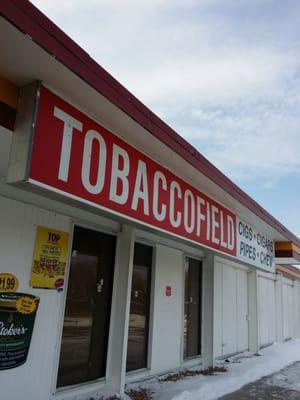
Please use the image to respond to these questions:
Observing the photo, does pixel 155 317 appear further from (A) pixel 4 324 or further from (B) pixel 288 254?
(B) pixel 288 254

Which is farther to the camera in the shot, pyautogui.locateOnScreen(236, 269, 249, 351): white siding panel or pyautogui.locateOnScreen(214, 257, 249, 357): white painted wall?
pyautogui.locateOnScreen(236, 269, 249, 351): white siding panel

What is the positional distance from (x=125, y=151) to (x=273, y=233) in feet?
22.7

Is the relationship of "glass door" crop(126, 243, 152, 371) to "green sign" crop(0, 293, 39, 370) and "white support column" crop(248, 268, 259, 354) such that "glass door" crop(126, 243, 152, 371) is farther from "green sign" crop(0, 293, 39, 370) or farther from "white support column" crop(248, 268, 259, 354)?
"white support column" crop(248, 268, 259, 354)

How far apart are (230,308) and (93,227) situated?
19.9 feet

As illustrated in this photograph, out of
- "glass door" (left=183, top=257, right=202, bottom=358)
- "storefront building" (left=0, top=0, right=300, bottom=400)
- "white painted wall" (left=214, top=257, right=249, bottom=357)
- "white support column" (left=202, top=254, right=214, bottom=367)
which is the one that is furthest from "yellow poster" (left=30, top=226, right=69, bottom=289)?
"white painted wall" (left=214, top=257, right=249, bottom=357)

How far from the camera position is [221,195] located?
292 inches

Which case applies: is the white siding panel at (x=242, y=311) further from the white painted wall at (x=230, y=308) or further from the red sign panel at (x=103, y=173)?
the red sign panel at (x=103, y=173)

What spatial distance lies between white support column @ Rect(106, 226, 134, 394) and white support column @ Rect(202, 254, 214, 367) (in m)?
3.32

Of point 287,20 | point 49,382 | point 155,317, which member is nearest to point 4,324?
point 49,382

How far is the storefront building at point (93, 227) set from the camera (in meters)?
3.64

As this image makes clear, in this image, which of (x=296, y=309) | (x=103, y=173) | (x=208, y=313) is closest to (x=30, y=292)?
(x=103, y=173)

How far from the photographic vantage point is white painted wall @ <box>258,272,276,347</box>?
1375cm

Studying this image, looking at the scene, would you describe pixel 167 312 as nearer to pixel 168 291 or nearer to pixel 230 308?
pixel 168 291

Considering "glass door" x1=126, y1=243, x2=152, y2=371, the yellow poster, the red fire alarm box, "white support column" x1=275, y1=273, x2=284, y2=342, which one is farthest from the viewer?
"white support column" x1=275, y1=273, x2=284, y2=342
